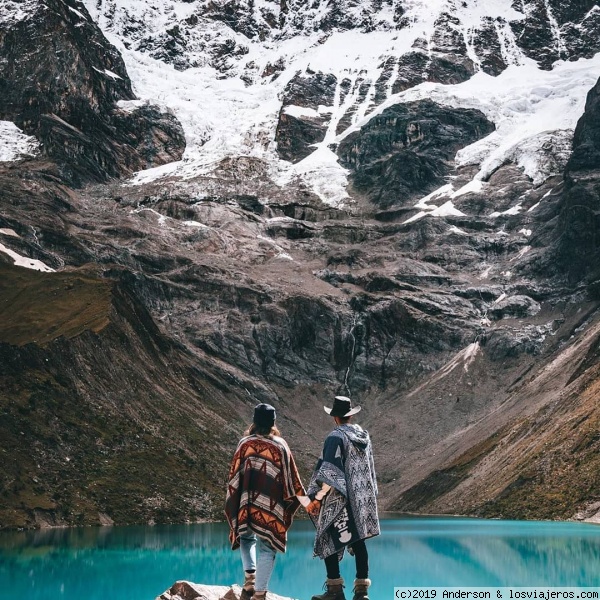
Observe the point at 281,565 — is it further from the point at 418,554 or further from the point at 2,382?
the point at 2,382

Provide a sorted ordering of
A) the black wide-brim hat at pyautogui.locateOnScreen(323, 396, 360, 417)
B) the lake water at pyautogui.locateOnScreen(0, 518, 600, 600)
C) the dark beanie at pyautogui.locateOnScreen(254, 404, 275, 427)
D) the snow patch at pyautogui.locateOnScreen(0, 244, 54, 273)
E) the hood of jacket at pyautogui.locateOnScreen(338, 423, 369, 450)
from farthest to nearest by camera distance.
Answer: the snow patch at pyautogui.locateOnScreen(0, 244, 54, 273) → the lake water at pyautogui.locateOnScreen(0, 518, 600, 600) → the black wide-brim hat at pyautogui.locateOnScreen(323, 396, 360, 417) → the hood of jacket at pyautogui.locateOnScreen(338, 423, 369, 450) → the dark beanie at pyautogui.locateOnScreen(254, 404, 275, 427)

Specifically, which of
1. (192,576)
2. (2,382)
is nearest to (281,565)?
(192,576)

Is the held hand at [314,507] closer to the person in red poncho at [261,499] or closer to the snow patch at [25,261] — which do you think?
the person in red poncho at [261,499]

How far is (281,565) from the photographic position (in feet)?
132

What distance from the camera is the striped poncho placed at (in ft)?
51.9

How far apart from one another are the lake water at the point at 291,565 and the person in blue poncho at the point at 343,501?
347 inches

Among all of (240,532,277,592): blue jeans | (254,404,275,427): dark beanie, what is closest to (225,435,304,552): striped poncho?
(240,532,277,592): blue jeans

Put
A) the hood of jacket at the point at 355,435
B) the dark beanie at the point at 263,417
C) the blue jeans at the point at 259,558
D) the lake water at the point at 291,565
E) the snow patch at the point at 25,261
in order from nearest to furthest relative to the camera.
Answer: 1. the blue jeans at the point at 259,558
2. the dark beanie at the point at 263,417
3. the hood of jacket at the point at 355,435
4. the lake water at the point at 291,565
5. the snow patch at the point at 25,261

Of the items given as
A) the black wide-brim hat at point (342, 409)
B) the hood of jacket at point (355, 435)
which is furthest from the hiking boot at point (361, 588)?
the black wide-brim hat at point (342, 409)

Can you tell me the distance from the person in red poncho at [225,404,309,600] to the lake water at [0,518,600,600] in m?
9.41

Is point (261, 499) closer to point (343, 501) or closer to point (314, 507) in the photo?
point (314, 507)

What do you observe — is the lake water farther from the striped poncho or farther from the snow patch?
the snow patch

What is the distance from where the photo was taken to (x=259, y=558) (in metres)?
15.9

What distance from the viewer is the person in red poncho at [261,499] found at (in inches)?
621
